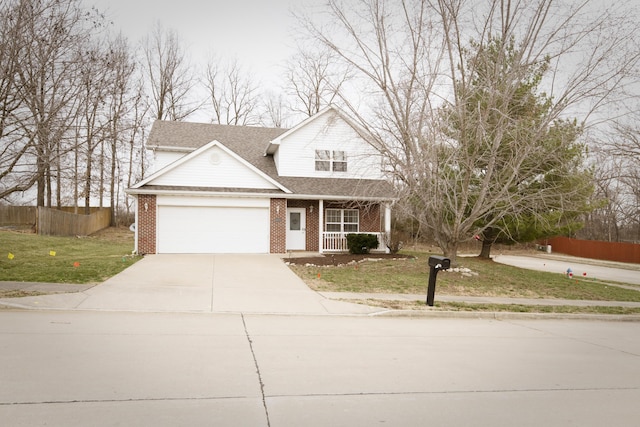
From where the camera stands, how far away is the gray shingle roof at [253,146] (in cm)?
2134

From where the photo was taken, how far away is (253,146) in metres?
25.1

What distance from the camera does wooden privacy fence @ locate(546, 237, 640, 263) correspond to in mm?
32062

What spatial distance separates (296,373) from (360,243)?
51.5ft

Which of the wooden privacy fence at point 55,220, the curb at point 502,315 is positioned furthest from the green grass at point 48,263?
the curb at point 502,315

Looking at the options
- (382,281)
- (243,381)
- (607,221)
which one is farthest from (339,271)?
(607,221)

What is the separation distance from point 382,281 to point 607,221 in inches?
1449

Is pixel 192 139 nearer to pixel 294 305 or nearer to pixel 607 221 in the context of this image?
pixel 294 305

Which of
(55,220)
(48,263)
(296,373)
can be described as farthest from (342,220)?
(296,373)

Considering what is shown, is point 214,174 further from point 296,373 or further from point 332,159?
point 296,373

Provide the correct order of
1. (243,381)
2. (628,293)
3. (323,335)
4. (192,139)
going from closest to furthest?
(243,381) < (323,335) < (628,293) < (192,139)

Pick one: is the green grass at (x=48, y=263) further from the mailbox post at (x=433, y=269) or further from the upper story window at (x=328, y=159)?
the upper story window at (x=328, y=159)

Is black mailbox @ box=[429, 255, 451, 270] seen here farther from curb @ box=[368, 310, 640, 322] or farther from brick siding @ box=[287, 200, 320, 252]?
brick siding @ box=[287, 200, 320, 252]

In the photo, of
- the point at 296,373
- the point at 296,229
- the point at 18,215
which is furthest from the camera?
the point at 18,215

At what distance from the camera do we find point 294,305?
9.83 metres
